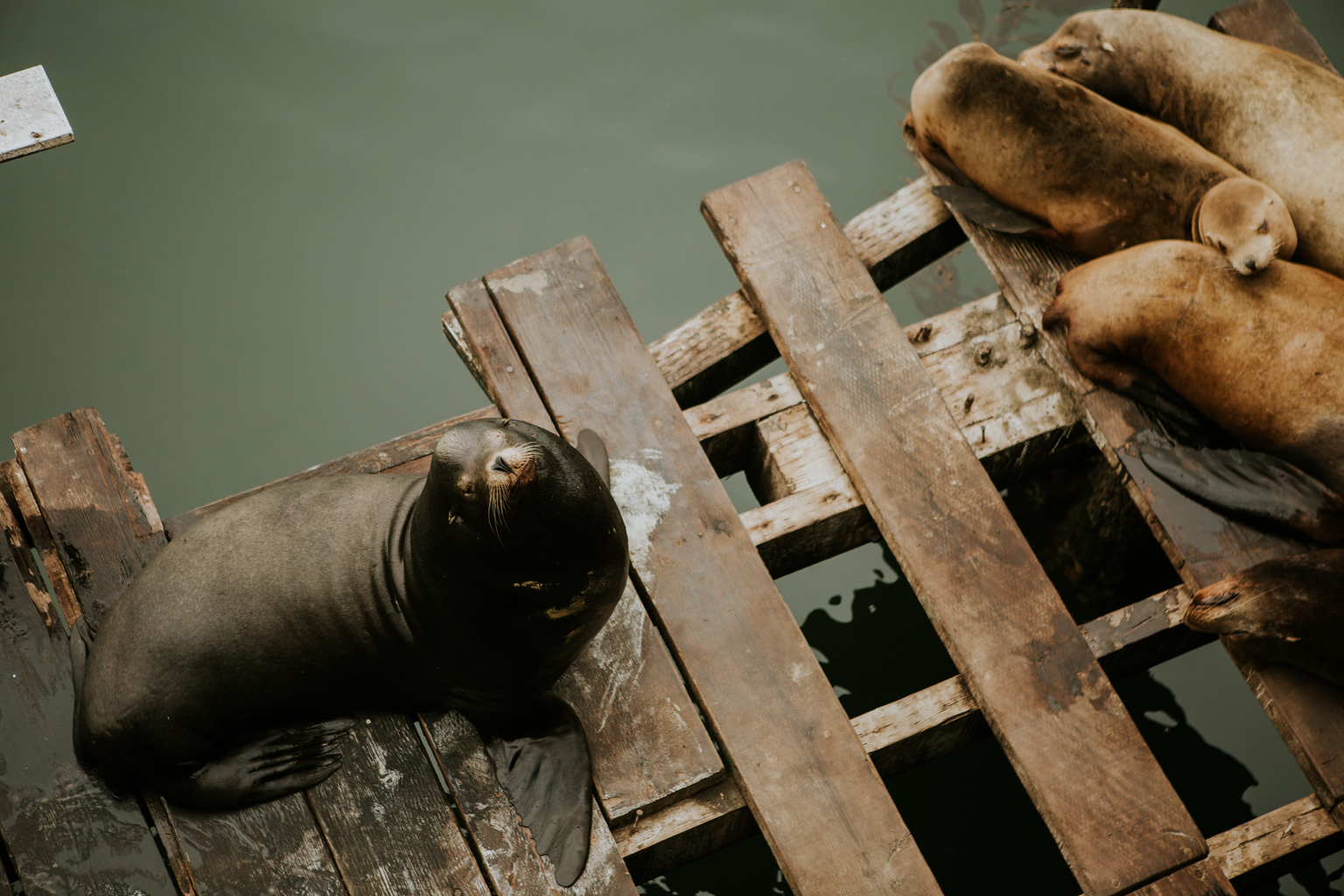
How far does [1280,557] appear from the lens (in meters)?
2.46

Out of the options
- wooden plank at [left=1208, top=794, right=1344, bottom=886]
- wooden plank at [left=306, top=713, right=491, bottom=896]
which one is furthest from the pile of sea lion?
wooden plank at [left=306, top=713, right=491, bottom=896]

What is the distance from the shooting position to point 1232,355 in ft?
8.66

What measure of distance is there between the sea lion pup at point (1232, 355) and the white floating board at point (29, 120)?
10.1 ft

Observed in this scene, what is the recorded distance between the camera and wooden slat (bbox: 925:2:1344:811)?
2.32 metres

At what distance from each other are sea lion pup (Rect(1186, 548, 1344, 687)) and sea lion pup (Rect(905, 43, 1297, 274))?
3.83 ft

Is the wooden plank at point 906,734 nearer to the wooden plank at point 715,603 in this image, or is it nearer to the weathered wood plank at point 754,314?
the wooden plank at point 715,603

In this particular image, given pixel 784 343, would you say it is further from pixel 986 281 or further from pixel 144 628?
pixel 986 281

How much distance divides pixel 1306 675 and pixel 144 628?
2.93m

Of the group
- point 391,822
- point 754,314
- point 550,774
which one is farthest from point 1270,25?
point 391,822

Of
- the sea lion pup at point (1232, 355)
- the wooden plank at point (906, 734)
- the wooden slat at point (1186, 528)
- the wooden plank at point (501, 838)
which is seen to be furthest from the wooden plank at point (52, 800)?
the sea lion pup at point (1232, 355)

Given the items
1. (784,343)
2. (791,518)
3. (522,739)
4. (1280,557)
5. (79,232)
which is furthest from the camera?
(79,232)

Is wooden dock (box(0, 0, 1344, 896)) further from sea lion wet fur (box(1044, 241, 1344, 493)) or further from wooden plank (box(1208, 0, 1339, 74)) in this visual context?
wooden plank (box(1208, 0, 1339, 74))

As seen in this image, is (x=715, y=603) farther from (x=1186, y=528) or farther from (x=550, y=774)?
(x=1186, y=528)

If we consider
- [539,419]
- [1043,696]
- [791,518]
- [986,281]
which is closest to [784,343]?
[791,518]
